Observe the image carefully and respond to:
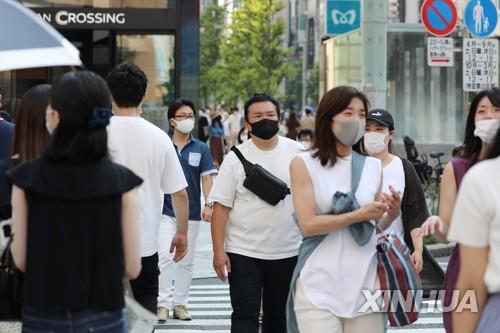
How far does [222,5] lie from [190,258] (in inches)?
2745

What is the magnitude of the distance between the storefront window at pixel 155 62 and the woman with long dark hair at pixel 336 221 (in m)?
15.4

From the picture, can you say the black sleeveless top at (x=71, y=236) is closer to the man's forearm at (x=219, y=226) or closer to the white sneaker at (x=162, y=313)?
the man's forearm at (x=219, y=226)

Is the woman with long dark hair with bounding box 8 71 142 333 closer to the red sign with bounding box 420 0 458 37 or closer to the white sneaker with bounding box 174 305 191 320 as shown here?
the white sneaker with bounding box 174 305 191 320

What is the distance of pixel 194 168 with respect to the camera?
1040 cm

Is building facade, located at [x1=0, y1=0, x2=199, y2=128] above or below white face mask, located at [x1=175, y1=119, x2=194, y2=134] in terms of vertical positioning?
above

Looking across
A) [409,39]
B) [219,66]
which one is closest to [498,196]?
[409,39]

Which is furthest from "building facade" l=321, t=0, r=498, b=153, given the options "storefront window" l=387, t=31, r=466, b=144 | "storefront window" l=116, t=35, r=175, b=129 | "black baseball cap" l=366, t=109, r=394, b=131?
"black baseball cap" l=366, t=109, r=394, b=131

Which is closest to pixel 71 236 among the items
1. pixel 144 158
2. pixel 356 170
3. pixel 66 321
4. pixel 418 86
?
pixel 66 321

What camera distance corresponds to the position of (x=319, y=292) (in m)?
5.51

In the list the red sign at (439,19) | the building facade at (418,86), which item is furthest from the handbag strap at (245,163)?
the building facade at (418,86)

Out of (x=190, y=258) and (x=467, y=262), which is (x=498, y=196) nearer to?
(x=467, y=262)

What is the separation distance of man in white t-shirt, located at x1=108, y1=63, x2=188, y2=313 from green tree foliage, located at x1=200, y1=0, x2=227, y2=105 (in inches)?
2584

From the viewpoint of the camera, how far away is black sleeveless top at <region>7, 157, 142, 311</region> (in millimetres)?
4234

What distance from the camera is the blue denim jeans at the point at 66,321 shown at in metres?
4.24
